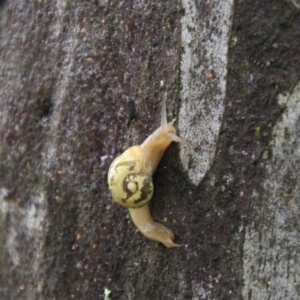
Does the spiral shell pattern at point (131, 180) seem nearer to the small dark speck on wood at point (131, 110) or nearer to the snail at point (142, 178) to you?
the snail at point (142, 178)

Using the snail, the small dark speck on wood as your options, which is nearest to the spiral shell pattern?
the snail

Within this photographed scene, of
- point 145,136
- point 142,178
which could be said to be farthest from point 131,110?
point 142,178

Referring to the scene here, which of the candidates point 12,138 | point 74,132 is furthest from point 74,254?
point 12,138

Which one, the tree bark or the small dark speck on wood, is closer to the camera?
the tree bark

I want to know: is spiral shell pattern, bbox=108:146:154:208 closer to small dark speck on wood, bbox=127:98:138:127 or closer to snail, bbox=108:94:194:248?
snail, bbox=108:94:194:248

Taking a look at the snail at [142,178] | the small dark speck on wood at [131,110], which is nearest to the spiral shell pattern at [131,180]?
the snail at [142,178]

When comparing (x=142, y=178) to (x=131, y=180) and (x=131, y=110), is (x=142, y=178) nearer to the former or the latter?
(x=131, y=180)
